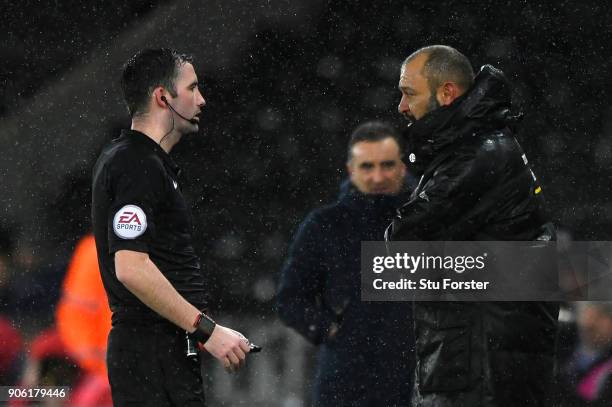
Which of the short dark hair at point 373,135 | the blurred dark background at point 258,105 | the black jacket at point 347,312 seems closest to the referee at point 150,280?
the black jacket at point 347,312

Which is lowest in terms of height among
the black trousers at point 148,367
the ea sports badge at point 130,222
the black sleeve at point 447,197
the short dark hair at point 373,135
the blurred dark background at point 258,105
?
the black trousers at point 148,367

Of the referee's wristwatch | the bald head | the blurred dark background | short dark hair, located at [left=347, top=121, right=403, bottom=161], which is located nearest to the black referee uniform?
the referee's wristwatch

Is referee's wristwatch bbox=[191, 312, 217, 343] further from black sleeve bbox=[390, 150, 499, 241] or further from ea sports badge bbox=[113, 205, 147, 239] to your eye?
black sleeve bbox=[390, 150, 499, 241]

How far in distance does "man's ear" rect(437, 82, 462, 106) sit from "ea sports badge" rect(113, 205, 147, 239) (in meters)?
A: 1.09

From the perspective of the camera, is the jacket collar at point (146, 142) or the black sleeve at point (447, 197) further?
the black sleeve at point (447, 197)

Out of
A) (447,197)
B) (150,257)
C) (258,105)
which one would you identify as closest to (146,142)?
(150,257)

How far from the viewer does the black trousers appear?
8.08ft

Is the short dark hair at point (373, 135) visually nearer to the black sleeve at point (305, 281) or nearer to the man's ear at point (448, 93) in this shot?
the black sleeve at point (305, 281)

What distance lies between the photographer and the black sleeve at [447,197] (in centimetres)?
285

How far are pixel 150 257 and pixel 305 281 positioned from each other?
141cm

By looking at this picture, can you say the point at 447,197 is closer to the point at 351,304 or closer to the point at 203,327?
the point at 203,327

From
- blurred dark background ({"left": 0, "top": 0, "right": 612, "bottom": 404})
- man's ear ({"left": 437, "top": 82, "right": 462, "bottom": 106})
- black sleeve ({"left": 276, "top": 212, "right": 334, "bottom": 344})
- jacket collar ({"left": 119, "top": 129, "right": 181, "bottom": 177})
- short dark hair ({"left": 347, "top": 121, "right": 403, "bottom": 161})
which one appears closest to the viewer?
jacket collar ({"left": 119, "top": 129, "right": 181, "bottom": 177})

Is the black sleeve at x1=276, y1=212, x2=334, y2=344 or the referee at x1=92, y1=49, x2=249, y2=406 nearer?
the referee at x1=92, y1=49, x2=249, y2=406

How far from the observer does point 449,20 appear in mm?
5617
